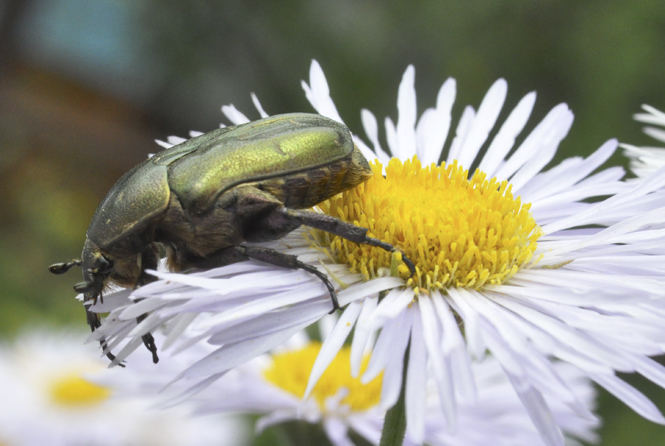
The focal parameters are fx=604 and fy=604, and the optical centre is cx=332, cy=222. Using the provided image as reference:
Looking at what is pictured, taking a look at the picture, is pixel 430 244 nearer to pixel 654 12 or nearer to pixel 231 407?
pixel 231 407

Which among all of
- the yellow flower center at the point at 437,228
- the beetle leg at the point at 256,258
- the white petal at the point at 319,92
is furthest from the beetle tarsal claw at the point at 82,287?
the white petal at the point at 319,92

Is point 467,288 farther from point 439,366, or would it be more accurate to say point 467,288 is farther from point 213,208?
point 213,208

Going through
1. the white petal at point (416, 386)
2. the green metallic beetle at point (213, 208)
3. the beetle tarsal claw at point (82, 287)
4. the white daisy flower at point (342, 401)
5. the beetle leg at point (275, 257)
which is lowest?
the white daisy flower at point (342, 401)

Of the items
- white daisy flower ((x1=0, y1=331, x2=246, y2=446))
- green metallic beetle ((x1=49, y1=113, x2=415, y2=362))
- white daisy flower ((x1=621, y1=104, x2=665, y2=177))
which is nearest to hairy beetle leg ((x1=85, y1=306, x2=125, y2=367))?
green metallic beetle ((x1=49, y1=113, x2=415, y2=362))

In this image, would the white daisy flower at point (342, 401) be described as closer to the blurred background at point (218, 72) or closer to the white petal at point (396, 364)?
the white petal at point (396, 364)

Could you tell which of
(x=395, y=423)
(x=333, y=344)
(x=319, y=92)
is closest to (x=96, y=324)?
(x=333, y=344)

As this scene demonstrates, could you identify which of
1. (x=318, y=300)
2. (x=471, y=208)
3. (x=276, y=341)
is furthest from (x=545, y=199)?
(x=276, y=341)

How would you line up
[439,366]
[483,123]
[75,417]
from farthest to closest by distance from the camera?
[75,417] < [483,123] < [439,366]
